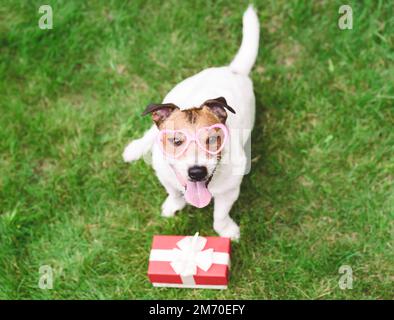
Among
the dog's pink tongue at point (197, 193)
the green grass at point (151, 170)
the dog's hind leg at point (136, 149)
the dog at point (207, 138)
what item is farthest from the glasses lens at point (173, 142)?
the green grass at point (151, 170)

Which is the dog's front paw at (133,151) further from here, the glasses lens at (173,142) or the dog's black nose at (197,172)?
the dog's black nose at (197,172)

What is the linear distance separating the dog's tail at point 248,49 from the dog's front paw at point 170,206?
1.00 meters

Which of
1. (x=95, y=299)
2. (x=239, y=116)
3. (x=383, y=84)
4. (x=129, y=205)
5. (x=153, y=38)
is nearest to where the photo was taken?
(x=239, y=116)

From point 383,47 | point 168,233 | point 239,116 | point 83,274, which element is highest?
point 383,47

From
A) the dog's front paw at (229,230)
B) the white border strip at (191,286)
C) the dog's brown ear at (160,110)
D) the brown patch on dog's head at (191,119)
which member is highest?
the dog's brown ear at (160,110)

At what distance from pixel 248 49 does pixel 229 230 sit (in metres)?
1.31

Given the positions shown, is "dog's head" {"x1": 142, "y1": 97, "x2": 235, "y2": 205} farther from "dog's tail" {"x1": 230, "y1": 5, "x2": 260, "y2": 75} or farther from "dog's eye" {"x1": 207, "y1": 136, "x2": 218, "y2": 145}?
"dog's tail" {"x1": 230, "y1": 5, "x2": 260, "y2": 75}

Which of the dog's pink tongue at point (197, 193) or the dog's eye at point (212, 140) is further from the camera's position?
the dog's pink tongue at point (197, 193)

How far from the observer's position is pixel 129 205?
174 inches

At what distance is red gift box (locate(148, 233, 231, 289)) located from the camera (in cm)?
388

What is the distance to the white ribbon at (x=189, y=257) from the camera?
3873mm

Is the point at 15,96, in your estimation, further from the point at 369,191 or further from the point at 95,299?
the point at 369,191

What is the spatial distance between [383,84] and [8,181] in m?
2.95
